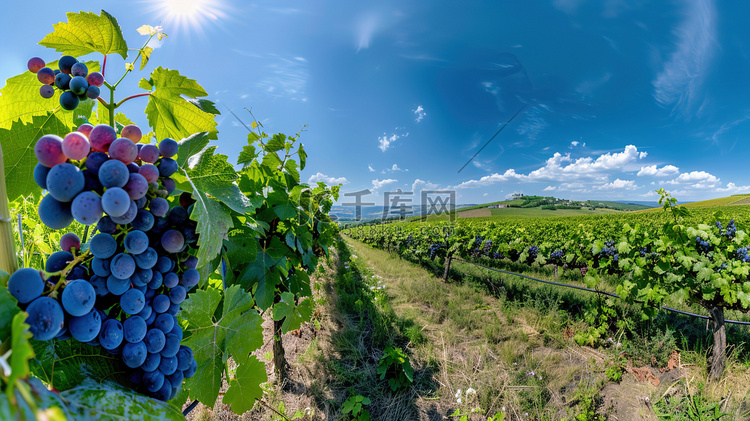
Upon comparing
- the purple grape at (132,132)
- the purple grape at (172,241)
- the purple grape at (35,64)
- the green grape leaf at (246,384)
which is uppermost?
the purple grape at (35,64)

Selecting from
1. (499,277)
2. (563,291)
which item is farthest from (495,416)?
(499,277)

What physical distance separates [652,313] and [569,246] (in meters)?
Answer: 4.13

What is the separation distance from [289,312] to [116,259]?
1.87m

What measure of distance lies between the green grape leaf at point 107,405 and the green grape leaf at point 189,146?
1.63 ft

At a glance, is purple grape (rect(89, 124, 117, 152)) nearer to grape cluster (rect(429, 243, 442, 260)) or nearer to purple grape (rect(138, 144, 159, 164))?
purple grape (rect(138, 144, 159, 164))

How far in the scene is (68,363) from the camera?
55 cm

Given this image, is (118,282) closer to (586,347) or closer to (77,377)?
(77,377)

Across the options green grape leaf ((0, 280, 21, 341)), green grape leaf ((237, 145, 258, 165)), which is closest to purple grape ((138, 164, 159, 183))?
green grape leaf ((0, 280, 21, 341))

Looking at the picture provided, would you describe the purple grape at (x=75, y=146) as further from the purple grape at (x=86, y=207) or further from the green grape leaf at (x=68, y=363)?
the green grape leaf at (x=68, y=363)

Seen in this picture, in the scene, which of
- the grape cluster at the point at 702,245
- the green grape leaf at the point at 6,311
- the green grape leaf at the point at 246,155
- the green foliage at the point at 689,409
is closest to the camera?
the green grape leaf at the point at 6,311

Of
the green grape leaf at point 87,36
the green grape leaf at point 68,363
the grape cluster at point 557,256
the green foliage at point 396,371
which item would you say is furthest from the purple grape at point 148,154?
the grape cluster at point 557,256

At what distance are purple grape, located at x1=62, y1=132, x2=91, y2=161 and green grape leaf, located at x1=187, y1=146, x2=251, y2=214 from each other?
219 mm

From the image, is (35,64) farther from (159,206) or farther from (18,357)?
(18,357)

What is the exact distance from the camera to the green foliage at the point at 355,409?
2.97 m
